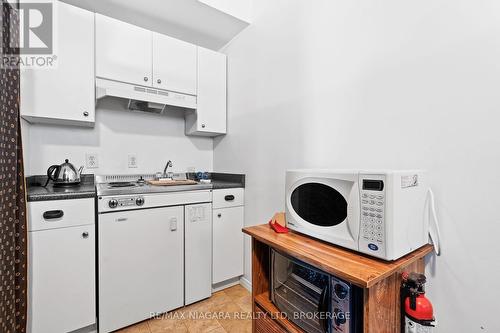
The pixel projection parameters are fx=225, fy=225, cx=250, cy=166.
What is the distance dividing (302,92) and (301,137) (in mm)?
285

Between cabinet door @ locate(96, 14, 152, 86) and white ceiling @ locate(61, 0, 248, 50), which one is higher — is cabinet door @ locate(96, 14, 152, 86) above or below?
below

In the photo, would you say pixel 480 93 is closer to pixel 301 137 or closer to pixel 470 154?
pixel 470 154

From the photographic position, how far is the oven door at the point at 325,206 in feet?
2.68

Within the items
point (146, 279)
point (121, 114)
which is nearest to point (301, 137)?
point (146, 279)

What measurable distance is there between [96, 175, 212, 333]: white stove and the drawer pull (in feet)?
0.56

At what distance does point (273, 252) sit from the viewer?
42.6 inches

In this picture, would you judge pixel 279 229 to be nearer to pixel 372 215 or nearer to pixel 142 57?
pixel 372 215

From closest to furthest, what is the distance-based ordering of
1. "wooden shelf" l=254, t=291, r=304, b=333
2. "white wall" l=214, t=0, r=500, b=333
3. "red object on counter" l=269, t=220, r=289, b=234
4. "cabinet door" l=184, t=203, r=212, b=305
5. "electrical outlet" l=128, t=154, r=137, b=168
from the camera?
"white wall" l=214, t=0, r=500, b=333 → "wooden shelf" l=254, t=291, r=304, b=333 → "red object on counter" l=269, t=220, r=289, b=234 → "cabinet door" l=184, t=203, r=212, b=305 → "electrical outlet" l=128, t=154, r=137, b=168

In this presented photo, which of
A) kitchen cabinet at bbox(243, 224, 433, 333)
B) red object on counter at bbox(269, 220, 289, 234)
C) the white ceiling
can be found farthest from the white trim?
the white ceiling

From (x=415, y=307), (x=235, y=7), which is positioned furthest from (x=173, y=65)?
(x=415, y=307)

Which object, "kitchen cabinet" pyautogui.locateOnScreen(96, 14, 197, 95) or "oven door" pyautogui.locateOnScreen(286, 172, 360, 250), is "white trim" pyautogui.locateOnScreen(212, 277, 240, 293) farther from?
"kitchen cabinet" pyautogui.locateOnScreen(96, 14, 197, 95)

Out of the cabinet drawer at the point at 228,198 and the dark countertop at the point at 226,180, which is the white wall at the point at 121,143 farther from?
the cabinet drawer at the point at 228,198

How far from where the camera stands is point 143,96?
170 cm

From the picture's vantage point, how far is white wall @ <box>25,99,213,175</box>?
5.39ft
